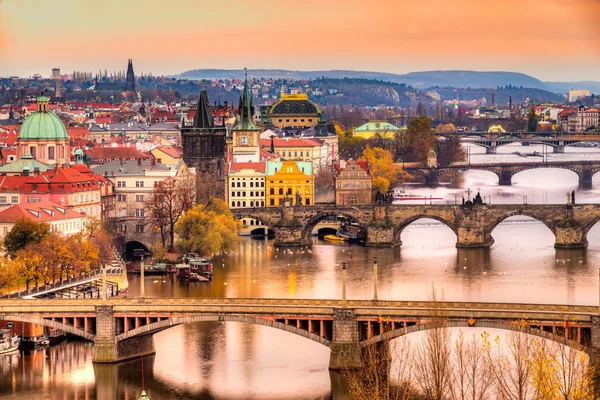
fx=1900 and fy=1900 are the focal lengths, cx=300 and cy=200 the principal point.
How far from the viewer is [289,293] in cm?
4025

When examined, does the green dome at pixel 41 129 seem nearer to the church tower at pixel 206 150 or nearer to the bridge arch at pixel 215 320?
the church tower at pixel 206 150

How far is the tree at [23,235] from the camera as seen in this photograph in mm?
40156

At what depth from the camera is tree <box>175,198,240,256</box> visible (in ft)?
156

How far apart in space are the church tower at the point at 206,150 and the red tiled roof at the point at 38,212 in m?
10.2

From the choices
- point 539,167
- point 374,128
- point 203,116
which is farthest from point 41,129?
point 374,128

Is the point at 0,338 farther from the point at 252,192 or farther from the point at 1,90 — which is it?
the point at 1,90

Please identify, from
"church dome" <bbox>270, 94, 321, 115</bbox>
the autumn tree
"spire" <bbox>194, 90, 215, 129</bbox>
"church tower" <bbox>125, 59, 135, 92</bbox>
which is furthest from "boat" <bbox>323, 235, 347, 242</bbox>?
"church tower" <bbox>125, 59, 135, 92</bbox>

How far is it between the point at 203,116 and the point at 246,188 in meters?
2.55

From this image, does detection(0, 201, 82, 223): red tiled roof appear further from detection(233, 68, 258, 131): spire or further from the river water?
detection(233, 68, 258, 131): spire

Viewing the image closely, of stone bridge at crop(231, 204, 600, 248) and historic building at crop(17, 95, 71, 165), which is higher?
historic building at crop(17, 95, 71, 165)

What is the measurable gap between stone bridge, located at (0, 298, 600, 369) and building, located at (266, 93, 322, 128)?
57946 millimetres

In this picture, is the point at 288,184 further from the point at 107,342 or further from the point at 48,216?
the point at 107,342

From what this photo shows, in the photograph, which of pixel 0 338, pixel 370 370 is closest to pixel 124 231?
pixel 0 338

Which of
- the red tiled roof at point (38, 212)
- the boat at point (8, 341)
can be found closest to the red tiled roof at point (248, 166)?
the red tiled roof at point (38, 212)
